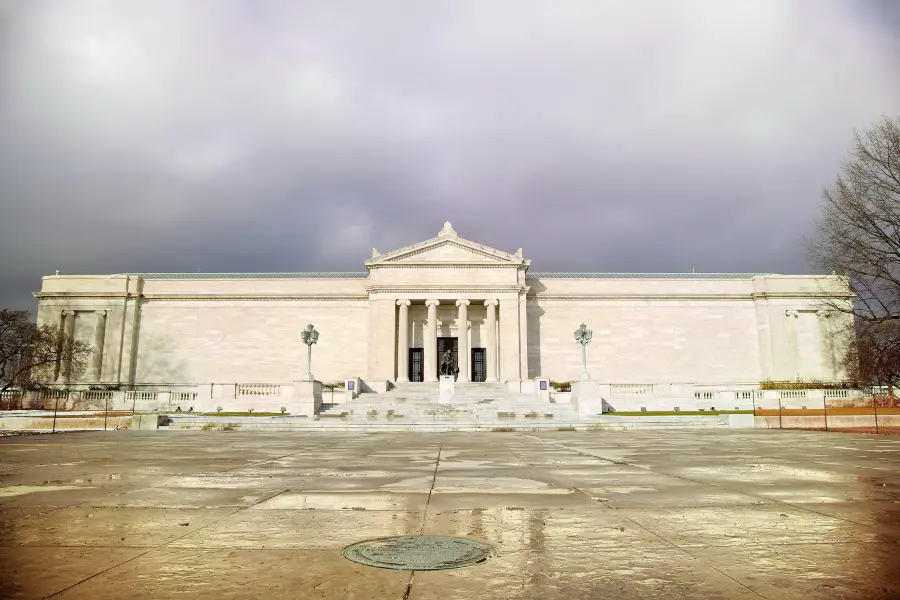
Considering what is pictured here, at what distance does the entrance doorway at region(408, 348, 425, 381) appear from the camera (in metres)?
58.7

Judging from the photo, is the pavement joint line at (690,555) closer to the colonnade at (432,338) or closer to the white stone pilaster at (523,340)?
the white stone pilaster at (523,340)

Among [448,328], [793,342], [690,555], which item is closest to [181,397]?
[448,328]

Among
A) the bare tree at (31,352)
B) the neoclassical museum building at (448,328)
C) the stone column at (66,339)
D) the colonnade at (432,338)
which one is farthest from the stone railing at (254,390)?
the stone column at (66,339)

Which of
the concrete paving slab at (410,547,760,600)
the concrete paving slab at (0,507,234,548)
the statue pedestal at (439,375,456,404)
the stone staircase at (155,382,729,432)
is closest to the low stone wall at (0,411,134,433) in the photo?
the stone staircase at (155,382,729,432)

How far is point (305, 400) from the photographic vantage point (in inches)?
1524

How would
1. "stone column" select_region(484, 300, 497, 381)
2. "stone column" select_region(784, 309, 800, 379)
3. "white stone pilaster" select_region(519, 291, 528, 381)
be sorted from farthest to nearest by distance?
1. "stone column" select_region(784, 309, 800, 379)
2. "stone column" select_region(484, 300, 497, 381)
3. "white stone pilaster" select_region(519, 291, 528, 381)

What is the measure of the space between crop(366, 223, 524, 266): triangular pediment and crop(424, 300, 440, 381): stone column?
166 inches

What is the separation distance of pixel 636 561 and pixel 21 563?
4.24 m

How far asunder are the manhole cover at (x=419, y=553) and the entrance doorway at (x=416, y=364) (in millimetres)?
53809

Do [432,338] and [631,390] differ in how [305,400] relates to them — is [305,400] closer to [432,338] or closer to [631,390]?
[432,338]

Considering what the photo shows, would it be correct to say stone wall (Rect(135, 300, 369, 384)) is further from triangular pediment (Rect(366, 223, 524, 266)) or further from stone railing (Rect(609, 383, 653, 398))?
stone railing (Rect(609, 383, 653, 398))

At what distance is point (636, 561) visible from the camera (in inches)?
164

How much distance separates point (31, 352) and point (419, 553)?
187ft

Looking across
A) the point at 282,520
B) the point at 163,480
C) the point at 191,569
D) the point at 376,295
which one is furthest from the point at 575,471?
the point at 376,295
